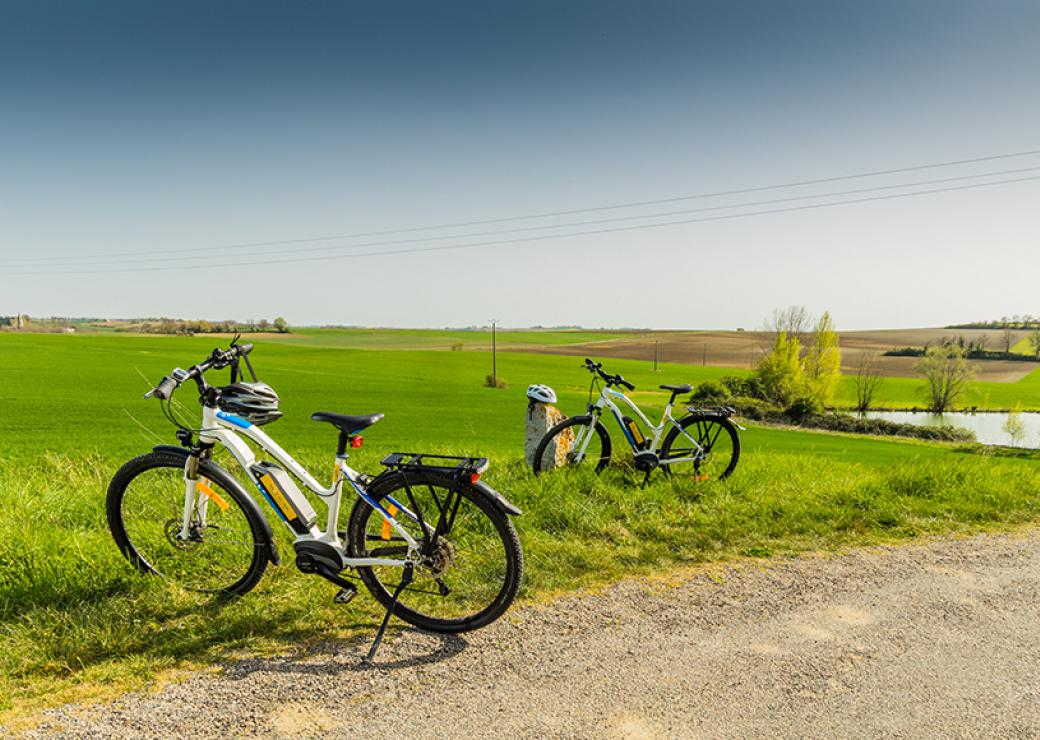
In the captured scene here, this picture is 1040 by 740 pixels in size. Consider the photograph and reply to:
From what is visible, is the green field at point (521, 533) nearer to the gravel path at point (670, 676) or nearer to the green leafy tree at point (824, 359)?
the gravel path at point (670, 676)

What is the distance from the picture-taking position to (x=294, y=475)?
12.1 ft

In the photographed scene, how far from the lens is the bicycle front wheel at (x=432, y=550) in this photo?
339 cm

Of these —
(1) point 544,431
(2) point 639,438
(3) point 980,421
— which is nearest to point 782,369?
(3) point 980,421

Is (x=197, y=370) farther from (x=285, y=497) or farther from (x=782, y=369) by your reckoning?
(x=782, y=369)

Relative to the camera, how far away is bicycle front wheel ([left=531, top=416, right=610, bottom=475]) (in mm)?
6730

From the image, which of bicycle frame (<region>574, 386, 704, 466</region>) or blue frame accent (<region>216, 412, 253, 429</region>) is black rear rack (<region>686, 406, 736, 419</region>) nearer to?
bicycle frame (<region>574, 386, 704, 466</region>)

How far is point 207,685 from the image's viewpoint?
280 cm

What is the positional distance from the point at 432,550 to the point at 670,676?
1428mm

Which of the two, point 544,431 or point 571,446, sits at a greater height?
point 544,431

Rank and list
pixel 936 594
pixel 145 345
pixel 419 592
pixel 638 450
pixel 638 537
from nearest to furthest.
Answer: pixel 419 592
pixel 936 594
pixel 638 537
pixel 638 450
pixel 145 345

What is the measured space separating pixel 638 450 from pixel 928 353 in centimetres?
7619

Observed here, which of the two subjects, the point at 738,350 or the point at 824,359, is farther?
the point at 738,350

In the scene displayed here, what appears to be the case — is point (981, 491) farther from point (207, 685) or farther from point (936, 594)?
point (207, 685)

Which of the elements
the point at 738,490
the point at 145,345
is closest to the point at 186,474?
the point at 738,490
